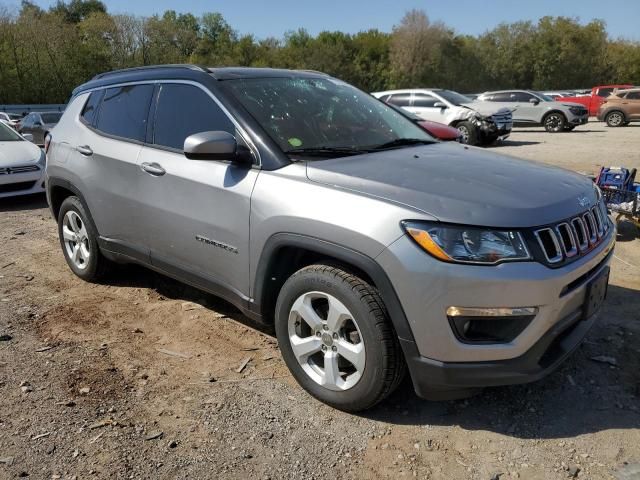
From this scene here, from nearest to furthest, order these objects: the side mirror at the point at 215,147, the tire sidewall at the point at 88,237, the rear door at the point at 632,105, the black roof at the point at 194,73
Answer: the side mirror at the point at 215,147, the black roof at the point at 194,73, the tire sidewall at the point at 88,237, the rear door at the point at 632,105

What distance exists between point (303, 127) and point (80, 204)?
2240 mm

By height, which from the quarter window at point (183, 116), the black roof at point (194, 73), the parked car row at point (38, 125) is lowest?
the parked car row at point (38, 125)

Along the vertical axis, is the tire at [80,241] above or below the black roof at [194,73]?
below

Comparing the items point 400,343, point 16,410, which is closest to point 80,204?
point 16,410

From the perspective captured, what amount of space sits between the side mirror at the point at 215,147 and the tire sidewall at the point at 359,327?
0.76 meters

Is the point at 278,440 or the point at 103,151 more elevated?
the point at 103,151

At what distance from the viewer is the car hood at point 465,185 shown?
2473 millimetres

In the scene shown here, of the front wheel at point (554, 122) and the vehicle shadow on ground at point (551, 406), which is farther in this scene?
the front wheel at point (554, 122)

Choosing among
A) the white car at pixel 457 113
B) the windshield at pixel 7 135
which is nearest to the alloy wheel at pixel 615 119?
the white car at pixel 457 113

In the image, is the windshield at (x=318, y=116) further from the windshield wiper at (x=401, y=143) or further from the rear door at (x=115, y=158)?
the rear door at (x=115, y=158)

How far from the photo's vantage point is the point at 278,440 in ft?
8.93

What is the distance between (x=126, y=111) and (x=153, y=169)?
79 centimetres

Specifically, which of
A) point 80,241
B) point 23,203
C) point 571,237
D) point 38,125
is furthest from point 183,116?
point 38,125

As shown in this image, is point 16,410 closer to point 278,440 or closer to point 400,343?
point 278,440
